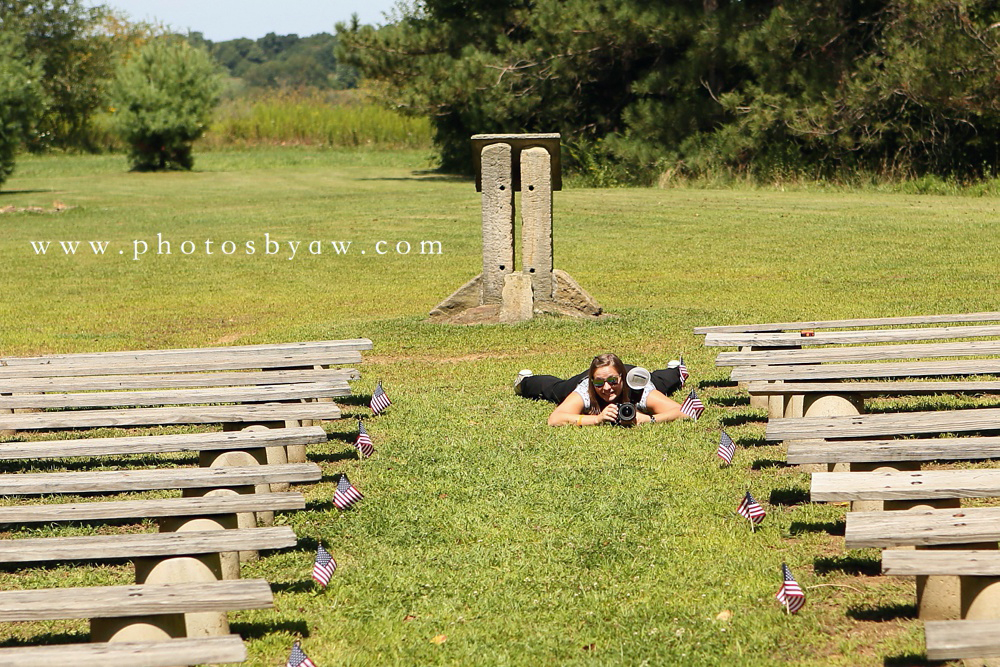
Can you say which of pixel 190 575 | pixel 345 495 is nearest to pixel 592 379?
pixel 345 495

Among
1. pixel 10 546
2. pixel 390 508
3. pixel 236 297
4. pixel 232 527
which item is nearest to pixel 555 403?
pixel 390 508

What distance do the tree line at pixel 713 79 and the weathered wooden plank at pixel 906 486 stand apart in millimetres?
20874

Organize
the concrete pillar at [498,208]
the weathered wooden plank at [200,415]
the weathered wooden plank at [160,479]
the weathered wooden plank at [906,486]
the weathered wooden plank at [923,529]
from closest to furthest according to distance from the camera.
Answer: the weathered wooden plank at [923,529]
the weathered wooden plank at [906,486]
the weathered wooden plank at [160,479]
the weathered wooden plank at [200,415]
the concrete pillar at [498,208]

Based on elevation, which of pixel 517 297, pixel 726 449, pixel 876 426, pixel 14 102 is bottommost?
pixel 726 449

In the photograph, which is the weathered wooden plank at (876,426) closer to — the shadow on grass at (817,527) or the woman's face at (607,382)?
the shadow on grass at (817,527)

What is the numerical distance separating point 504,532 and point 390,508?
0.70 meters

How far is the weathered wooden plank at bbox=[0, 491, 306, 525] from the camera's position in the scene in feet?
15.2

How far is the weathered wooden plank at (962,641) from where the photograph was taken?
339 centimetres

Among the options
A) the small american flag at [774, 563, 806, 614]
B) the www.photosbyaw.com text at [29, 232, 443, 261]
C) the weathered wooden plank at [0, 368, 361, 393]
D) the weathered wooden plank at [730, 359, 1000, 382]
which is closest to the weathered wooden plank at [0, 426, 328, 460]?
the weathered wooden plank at [0, 368, 361, 393]

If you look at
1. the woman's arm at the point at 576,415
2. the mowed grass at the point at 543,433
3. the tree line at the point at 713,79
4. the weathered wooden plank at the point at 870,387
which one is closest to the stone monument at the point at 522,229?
the mowed grass at the point at 543,433

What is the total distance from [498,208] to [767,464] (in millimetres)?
5242

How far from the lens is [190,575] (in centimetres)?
427

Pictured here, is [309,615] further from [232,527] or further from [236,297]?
[236,297]

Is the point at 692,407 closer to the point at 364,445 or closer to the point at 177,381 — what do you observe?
the point at 364,445
